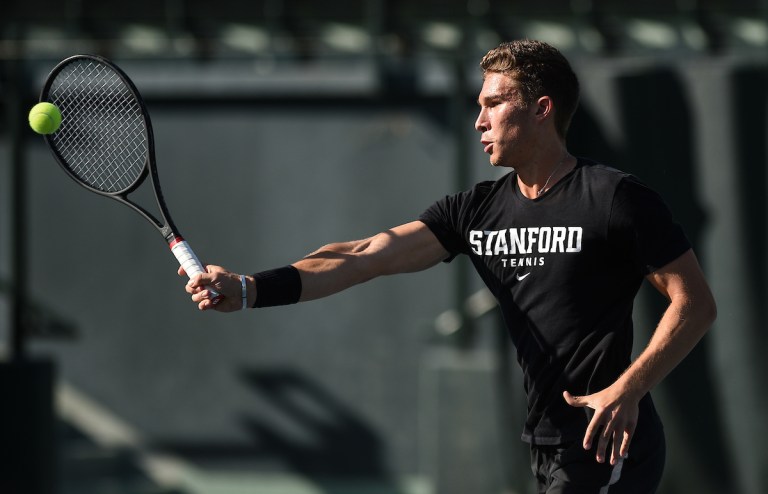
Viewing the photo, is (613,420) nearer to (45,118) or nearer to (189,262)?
(189,262)

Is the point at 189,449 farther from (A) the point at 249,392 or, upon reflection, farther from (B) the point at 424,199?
(B) the point at 424,199

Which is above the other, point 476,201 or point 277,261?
point 476,201

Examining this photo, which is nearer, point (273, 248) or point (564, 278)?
point (564, 278)

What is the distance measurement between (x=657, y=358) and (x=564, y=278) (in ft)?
1.22

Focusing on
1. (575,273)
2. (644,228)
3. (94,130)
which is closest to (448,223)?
(575,273)

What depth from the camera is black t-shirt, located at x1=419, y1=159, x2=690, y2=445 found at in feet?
11.1

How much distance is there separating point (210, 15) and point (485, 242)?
10.3 metres

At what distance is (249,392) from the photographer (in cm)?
1169

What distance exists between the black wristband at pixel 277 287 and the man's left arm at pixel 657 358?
903 millimetres

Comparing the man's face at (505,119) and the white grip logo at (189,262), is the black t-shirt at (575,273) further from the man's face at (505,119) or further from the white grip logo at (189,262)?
the white grip logo at (189,262)

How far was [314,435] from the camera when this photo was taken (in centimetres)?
1159

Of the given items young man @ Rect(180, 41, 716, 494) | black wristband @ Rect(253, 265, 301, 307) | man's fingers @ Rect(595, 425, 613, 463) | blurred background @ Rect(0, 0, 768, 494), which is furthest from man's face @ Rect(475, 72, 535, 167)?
blurred background @ Rect(0, 0, 768, 494)

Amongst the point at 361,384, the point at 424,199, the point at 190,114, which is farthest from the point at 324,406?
the point at 190,114

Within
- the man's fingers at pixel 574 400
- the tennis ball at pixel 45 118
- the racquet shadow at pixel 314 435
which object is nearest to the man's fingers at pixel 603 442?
the man's fingers at pixel 574 400
